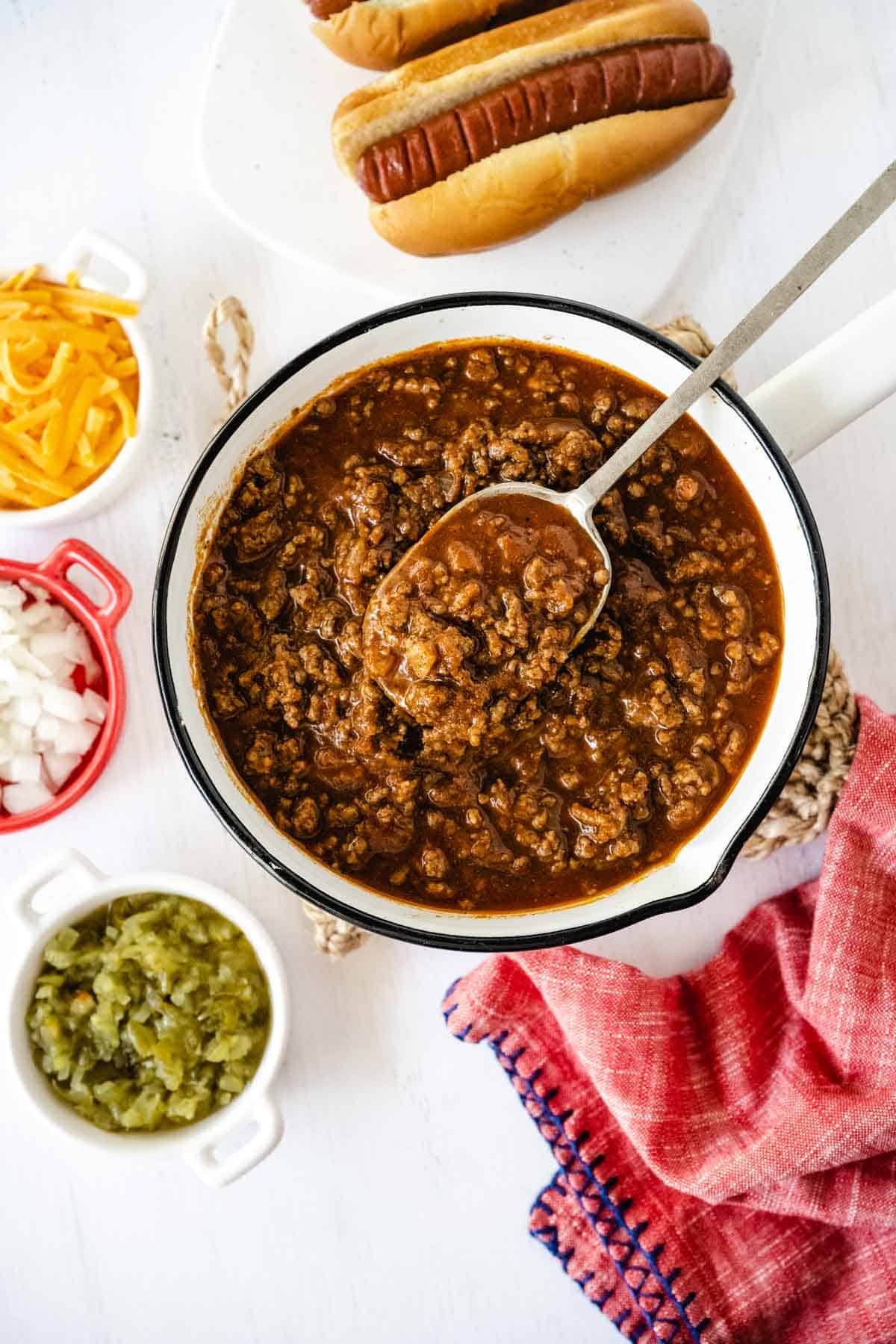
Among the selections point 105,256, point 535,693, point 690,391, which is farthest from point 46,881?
point 690,391

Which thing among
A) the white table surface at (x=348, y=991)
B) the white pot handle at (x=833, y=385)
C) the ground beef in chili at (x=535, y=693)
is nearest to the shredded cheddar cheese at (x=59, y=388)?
the white table surface at (x=348, y=991)

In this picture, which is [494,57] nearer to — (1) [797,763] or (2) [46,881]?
(1) [797,763]

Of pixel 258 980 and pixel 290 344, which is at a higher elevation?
pixel 290 344

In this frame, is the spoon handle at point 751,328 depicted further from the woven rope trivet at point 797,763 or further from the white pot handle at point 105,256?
the white pot handle at point 105,256

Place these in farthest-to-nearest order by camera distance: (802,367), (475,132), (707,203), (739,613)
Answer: (707,203)
(475,132)
(739,613)
(802,367)

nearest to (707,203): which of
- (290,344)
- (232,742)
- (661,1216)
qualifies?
(290,344)

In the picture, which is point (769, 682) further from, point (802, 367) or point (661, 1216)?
point (661, 1216)
